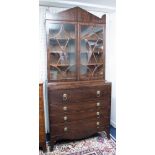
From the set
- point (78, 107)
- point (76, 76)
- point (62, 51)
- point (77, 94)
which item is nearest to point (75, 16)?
point (62, 51)

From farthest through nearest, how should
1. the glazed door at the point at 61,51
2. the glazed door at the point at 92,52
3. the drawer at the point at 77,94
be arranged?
the glazed door at the point at 92,52
the glazed door at the point at 61,51
the drawer at the point at 77,94

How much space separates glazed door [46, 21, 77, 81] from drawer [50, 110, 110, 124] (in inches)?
21.6

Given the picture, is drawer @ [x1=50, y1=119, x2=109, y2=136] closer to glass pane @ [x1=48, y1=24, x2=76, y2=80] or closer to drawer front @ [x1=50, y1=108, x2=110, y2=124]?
drawer front @ [x1=50, y1=108, x2=110, y2=124]

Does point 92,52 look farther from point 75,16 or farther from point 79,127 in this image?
point 79,127

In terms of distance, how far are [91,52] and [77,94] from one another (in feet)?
2.39

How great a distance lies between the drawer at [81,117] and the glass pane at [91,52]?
0.57 metres

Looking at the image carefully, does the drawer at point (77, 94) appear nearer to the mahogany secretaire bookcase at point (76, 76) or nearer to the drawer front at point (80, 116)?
the mahogany secretaire bookcase at point (76, 76)

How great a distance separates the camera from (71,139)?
2.47m

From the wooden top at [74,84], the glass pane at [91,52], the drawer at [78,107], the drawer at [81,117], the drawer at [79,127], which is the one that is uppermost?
the glass pane at [91,52]

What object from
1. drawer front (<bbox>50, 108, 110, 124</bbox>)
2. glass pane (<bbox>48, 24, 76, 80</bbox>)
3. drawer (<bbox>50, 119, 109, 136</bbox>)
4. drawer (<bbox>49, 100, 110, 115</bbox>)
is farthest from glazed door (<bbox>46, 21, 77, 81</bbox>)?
drawer (<bbox>50, 119, 109, 136</bbox>)

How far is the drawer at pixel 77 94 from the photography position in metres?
2.29

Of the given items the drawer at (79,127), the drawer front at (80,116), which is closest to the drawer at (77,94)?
the drawer front at (80,116)

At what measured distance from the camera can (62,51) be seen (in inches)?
97.1
